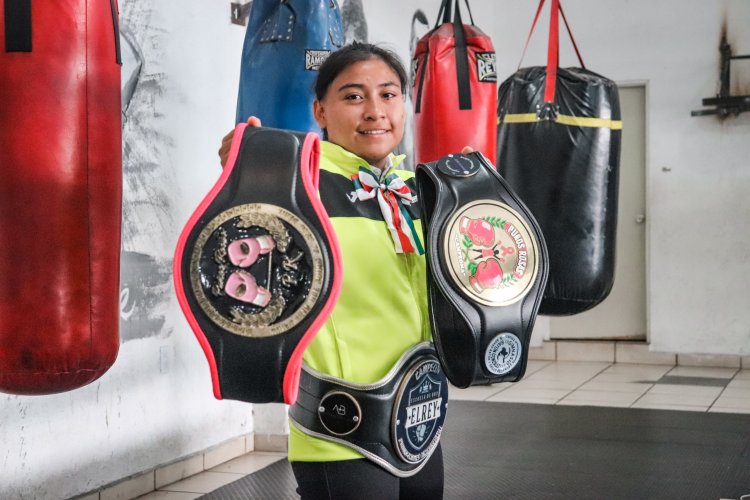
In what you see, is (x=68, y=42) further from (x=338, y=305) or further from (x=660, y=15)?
(x=660, y=15)

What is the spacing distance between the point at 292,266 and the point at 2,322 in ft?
1.97

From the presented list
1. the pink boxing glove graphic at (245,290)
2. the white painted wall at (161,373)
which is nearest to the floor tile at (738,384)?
the white painted wall at (161,373)

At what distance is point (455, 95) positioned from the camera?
2.89m

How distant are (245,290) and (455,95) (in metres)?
1.70

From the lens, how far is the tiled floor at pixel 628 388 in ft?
16.8

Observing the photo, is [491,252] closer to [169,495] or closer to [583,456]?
[169,495]

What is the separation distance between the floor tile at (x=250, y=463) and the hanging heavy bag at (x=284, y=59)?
1.76 metres

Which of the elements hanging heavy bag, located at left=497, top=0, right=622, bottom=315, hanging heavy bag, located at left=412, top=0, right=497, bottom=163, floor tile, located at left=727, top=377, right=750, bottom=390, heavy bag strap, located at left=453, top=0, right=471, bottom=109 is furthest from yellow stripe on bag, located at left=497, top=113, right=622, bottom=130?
floor tile, located at left=727, top=377, right=750, bottom=390

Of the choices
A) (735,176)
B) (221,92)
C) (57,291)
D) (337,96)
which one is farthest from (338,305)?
(735,176)

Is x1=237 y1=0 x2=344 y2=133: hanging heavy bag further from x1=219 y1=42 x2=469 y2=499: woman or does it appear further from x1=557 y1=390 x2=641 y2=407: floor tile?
x1=557 y1=390 x2=641 y2=407: floor tile

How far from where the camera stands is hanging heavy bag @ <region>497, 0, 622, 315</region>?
324 cm

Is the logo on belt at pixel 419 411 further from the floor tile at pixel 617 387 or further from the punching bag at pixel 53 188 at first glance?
the floor tile at pixel 617 387

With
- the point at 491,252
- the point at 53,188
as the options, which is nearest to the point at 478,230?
the point at 491,252

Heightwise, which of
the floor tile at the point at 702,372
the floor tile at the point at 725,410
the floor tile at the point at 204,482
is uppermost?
the floor tile at the point at 204,482
